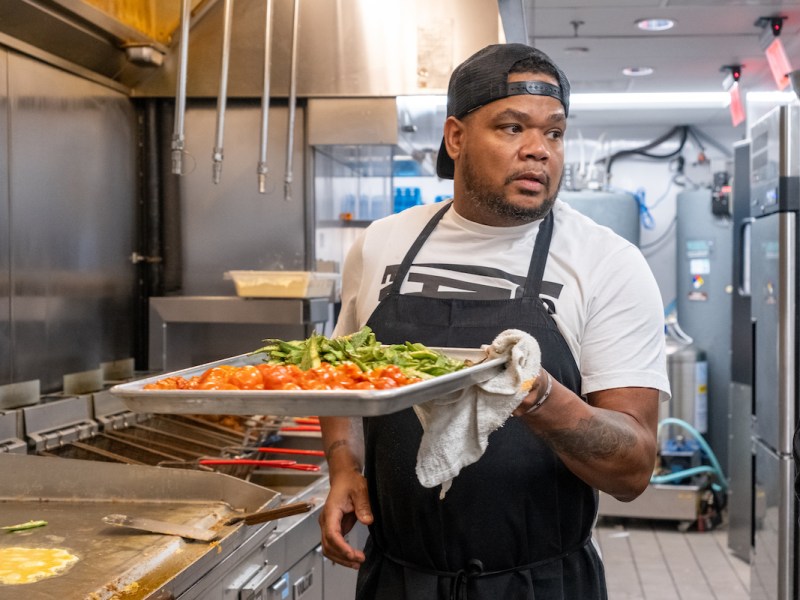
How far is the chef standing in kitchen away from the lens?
1.79m

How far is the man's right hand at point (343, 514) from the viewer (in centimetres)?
178

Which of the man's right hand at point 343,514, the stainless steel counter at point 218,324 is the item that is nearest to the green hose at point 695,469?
the stainless steel counter at point 218,324

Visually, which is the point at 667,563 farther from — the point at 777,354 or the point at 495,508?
the point at 495,508

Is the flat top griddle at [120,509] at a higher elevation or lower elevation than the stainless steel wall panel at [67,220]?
lower

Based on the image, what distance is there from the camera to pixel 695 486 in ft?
21.4

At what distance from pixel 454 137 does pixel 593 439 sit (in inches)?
30.5

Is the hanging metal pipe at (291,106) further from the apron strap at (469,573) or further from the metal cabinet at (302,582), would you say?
the apron strap at (469,573)

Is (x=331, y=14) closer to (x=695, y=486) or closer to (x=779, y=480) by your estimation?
(x=779, y=480)

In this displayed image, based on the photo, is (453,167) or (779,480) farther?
(779,480)

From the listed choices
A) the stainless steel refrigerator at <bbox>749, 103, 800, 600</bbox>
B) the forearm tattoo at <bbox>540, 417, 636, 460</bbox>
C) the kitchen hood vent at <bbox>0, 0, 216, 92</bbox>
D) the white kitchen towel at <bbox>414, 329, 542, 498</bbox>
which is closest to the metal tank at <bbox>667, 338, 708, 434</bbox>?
the stainless steel refrigerator at <bbox>749, 103, 800, 600</bbox>

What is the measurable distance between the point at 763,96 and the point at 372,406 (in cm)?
675

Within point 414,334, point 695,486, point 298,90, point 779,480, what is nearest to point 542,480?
point 414,334

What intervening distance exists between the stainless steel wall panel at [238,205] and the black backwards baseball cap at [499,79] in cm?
221

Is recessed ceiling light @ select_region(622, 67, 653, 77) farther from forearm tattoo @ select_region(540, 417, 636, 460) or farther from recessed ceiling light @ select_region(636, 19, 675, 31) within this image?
forearm tattoo @ select_region(540, 417, 636, 460)
